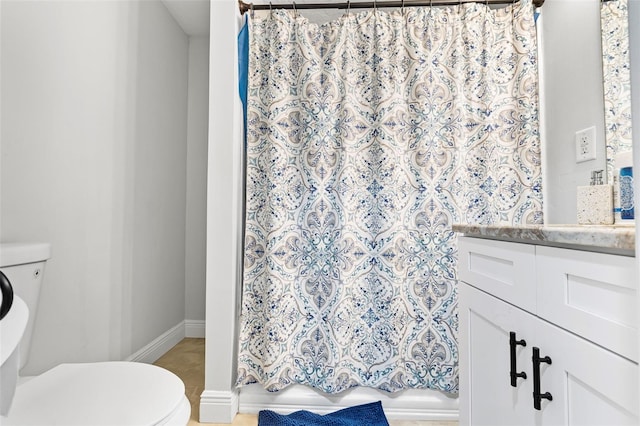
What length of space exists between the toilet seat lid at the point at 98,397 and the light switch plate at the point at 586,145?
1647 mm

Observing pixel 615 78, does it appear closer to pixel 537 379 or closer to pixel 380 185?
pixel 380 185

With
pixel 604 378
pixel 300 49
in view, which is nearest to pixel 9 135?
pixel 300 49

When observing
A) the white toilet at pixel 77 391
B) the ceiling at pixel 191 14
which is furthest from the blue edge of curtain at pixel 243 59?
the white toilet at pixel 77 391

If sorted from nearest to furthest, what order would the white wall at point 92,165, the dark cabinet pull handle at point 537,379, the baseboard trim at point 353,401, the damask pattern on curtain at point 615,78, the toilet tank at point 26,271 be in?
the dark cabinet pull handle at point 537,379
the toilet tank at point 26,271
the damask pattern on curtain at point 615,78
the white wall at point 92,165
the baseboard trim at point 353,401

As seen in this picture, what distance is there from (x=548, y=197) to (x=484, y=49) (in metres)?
0.75

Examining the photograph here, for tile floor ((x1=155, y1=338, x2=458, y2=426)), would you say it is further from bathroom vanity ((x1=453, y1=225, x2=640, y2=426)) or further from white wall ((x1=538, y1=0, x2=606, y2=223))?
white wall ((x1=538, y1=0, x2=606, y2=223))

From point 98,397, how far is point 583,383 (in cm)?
103

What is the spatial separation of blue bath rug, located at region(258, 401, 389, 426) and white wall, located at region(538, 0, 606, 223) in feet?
3.86

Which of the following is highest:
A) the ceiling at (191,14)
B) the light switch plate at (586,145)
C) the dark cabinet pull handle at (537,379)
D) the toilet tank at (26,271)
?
the ceiling at (191,14)

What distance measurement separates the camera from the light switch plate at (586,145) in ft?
4.50

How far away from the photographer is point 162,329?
7.77 feet

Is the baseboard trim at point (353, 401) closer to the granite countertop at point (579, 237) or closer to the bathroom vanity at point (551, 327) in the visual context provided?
the bathroom vanity at point (551, 327)

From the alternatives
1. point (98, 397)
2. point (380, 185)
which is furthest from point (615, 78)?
point (98, 397)

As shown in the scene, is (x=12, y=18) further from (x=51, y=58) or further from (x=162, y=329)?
(x=162, y=329)
